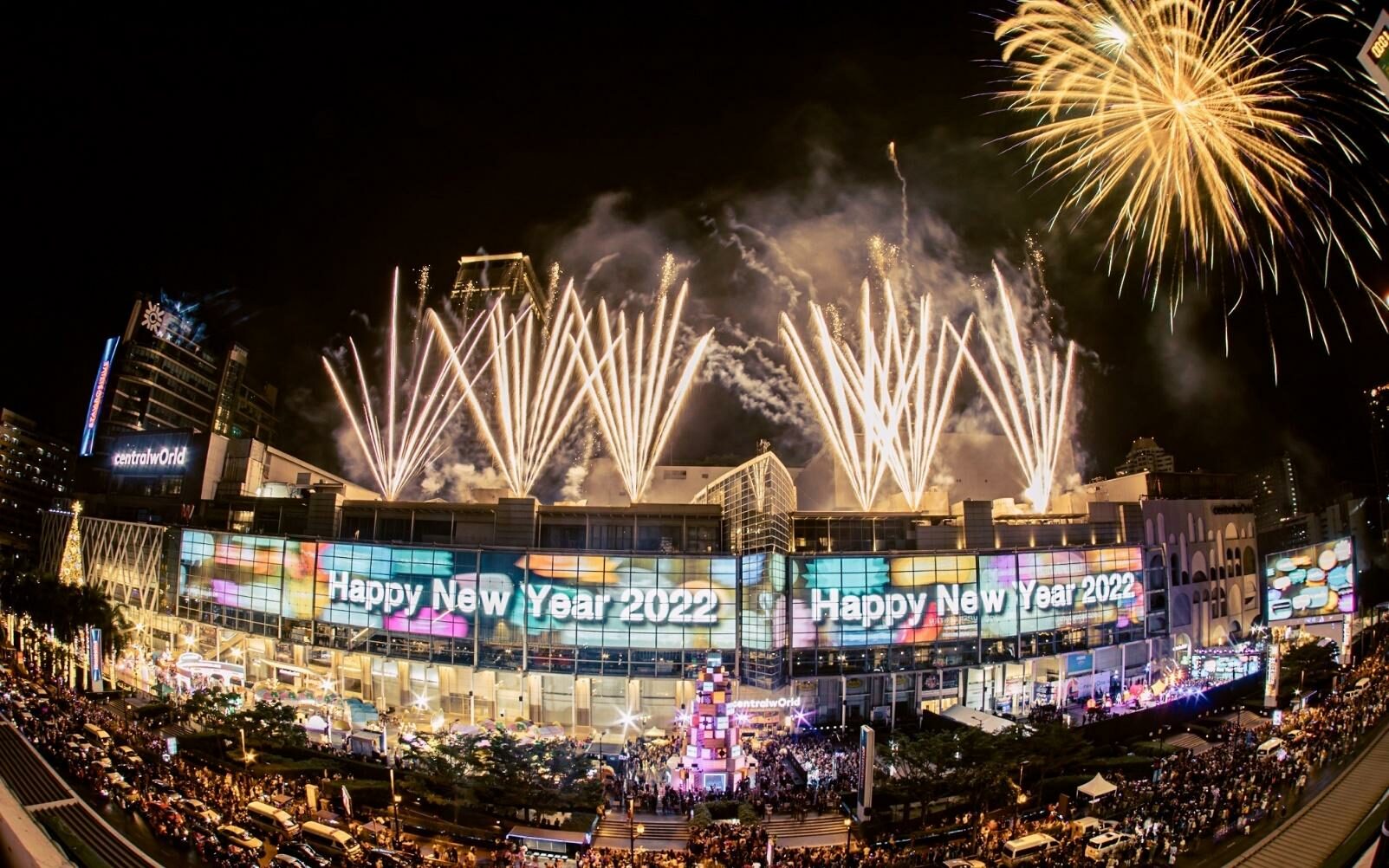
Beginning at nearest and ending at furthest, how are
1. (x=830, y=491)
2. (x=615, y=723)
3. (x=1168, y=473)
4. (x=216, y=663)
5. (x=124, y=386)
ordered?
(x=615, y=723) → (x=216, y=663) → (x=1168, y=473) → (x=830, y=491) → (x=124, y=386)

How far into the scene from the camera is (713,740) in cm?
3097

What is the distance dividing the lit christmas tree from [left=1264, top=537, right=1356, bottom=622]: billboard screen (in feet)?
304

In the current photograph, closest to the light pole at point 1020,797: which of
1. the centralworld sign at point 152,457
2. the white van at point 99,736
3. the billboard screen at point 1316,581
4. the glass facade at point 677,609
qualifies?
the glass facade at point 677,609

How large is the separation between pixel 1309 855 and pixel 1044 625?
23004 millimetres

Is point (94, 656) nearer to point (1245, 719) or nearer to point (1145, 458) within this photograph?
point (1245, 719)

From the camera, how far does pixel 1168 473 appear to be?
56.3 metres

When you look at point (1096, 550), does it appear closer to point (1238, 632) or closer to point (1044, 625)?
point (1044, 625)

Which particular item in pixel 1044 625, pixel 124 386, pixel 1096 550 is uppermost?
pixel 124 386

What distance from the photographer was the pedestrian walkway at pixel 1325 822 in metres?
22.3

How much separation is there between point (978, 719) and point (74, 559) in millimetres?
71203

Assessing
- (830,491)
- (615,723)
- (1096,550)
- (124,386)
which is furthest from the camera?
(124,386)

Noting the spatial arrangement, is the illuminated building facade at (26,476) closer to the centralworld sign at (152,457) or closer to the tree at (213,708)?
the centralworld sign at (152,457)

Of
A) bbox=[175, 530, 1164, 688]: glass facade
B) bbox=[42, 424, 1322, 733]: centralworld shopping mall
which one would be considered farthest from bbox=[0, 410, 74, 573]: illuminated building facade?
bbox=[175, 530, 1164, 688]: glass facade

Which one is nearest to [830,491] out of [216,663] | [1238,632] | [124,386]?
[1238,632]
